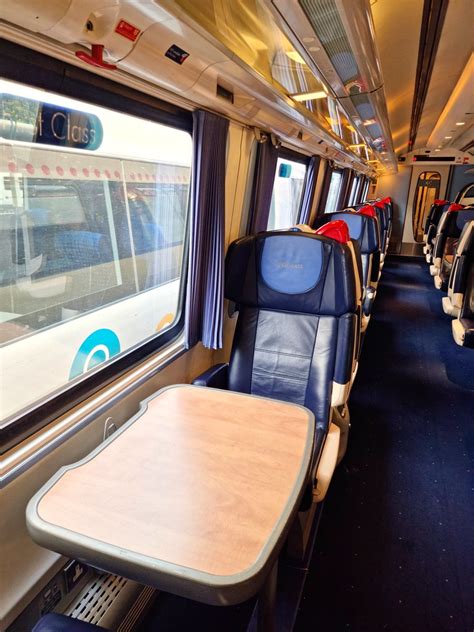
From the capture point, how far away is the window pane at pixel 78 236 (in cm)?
134

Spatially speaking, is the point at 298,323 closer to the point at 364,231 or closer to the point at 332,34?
the point at 332,34

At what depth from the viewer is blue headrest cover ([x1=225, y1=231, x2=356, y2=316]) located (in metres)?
2.03

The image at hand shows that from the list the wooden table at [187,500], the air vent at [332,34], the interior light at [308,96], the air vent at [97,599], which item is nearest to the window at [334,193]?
the interior light at [308,96]

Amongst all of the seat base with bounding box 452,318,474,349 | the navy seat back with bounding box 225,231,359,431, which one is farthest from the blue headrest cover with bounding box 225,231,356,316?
the seat base with bounding box 452,318,474,349

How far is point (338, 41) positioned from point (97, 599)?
227cm

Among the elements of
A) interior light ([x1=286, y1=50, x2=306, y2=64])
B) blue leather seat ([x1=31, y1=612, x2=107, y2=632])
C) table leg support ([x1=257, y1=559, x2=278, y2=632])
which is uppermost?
interior light ([x1=286, y1=50, x2=306, y2=64])

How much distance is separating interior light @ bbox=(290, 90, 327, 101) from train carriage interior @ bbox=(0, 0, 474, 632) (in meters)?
0.01

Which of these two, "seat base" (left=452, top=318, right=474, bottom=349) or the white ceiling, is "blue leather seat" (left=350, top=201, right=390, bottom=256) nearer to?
the white ceiling

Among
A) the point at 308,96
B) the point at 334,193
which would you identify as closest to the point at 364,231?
the point at 308,96

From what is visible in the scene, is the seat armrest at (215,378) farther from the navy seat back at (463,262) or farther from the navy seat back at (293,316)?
the navy seat back at (463,262)

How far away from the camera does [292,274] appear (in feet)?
6.97

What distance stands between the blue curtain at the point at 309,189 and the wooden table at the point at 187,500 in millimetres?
3785

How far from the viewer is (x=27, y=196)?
1372mm

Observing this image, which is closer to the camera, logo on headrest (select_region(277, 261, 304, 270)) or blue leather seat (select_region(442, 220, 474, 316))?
logo on headrest (select_region(277, 261, 304, 270))
